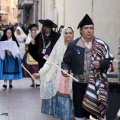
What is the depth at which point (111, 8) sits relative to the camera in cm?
1065

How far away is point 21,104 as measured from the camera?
10383 mm

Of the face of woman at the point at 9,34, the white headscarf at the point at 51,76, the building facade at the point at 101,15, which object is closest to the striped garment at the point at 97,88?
the white headscarf at the point at 51,76

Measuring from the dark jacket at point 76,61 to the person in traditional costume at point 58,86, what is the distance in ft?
4.40

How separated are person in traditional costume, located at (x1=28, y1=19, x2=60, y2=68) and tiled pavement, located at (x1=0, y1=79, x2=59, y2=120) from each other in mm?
1072

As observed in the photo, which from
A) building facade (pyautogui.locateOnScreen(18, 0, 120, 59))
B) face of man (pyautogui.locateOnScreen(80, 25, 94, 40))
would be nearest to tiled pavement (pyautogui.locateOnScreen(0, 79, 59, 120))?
building facade (pyautogui.locateOnScreen(18, 0, 120, 59))

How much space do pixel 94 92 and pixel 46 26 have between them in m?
3.66

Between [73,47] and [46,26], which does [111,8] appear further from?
[73,47]

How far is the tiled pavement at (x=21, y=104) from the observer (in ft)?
29.6

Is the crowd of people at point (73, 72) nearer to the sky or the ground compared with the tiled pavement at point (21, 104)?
nearer to the sky

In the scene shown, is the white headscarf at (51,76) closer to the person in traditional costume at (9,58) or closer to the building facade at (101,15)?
the building facade at (101,15)

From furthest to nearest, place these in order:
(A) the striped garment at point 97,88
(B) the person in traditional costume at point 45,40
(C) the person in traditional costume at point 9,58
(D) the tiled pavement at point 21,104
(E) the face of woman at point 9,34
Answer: (E) the face of woman at point 9,34 < (C) the person in traditional costume at point 9,58 < (B) the person in traditional costume at point 45,40 < (D) the tiled pavement at point 21,104 < (A) the striped garment at point 97,88

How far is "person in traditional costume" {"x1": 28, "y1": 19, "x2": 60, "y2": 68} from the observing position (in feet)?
31.2

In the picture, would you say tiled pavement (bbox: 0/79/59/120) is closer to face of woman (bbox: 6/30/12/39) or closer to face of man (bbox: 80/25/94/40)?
face of woman (bbox: 6/30/12/39)

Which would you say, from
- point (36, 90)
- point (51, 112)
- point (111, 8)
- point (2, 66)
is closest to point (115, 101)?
point (51, 112)
